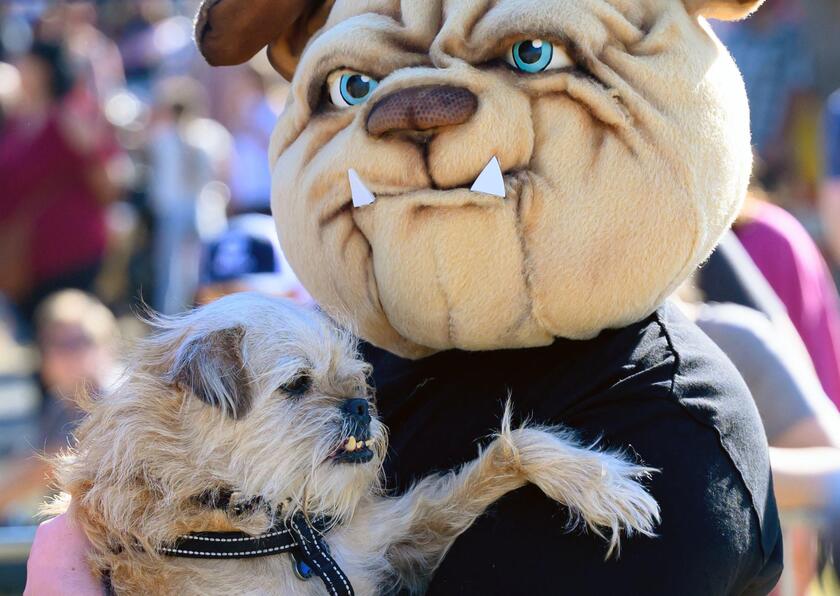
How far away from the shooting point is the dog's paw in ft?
6.68

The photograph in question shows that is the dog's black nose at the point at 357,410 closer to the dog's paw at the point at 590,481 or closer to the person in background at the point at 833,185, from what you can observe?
the dog's paw at the point at 590,481

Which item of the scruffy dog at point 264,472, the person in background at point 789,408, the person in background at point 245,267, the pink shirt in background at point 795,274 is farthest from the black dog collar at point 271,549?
the person in background at point 245,267

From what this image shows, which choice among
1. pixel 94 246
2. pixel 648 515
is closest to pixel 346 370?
pixel 648 515

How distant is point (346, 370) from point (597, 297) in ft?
2.02

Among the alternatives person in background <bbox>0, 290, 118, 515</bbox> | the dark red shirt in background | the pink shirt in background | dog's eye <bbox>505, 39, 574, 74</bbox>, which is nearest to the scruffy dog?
dog's eye <bbox>505, 39, 574, 74</bbox>

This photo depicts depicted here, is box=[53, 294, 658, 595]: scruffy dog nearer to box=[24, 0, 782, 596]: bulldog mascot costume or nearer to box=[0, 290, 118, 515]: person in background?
box=[24, 0, 782, 596]: bulldog mascot costume

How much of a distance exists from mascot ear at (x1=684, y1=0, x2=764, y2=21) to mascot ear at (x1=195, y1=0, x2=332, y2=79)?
812 mm

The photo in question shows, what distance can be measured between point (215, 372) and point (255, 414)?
0.13 meters

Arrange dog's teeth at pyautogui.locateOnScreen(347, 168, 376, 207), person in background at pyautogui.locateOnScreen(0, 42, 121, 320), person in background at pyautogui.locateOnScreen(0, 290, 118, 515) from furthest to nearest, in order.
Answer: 1. person in background at pyautogui.locateOnScreen(0, 42, 121, 320)
2. person in background at pyautogui.locateOnScreen(0, 290, 118, 515)
3. dog's teeth at pyautogui.locateOnScreen(347, 168, 376, 207)

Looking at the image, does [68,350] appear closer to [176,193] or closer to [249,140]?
[176,193]

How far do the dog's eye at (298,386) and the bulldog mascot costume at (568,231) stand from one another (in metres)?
0.27

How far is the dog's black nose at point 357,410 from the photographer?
2363 millimetres

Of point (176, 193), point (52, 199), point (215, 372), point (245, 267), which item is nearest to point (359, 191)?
point (215, 372)

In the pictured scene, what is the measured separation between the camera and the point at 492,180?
2.10 metres
